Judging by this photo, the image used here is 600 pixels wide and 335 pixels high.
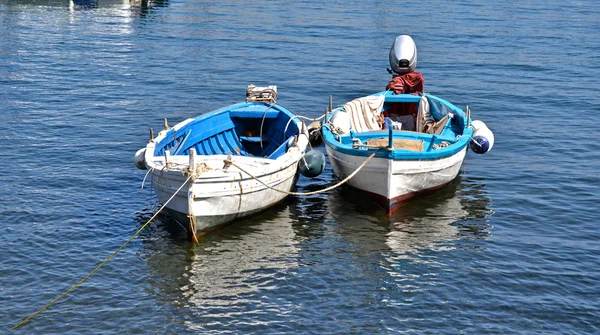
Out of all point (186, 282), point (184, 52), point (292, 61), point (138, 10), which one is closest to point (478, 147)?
point (186, 282)

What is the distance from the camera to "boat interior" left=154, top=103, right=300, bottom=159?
922 inches

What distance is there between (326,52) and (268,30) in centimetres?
783

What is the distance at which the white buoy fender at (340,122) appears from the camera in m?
23.6

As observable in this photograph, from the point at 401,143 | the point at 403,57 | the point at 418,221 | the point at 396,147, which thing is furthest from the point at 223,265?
the point at 403,57

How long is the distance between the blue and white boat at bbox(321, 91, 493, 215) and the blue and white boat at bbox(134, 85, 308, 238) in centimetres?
123

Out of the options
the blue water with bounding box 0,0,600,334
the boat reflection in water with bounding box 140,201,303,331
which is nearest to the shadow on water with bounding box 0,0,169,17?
the blue water with bounding box 0,0,600,334

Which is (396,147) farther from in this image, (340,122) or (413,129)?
(413,129)

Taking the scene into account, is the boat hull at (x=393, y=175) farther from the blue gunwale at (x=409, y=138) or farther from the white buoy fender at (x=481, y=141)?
the white buoy fender at (x=481, y=141)

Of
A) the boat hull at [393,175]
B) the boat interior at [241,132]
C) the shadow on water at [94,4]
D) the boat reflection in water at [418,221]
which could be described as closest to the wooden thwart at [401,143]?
the boat hull at [393,175]

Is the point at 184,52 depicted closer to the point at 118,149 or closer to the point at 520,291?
the point at 118,149

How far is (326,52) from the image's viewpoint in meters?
45.7

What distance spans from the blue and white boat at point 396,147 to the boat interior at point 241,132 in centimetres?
142

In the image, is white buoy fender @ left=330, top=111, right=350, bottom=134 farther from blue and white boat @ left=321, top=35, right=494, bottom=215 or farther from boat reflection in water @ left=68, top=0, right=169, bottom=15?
boat reflection in water @ left=68, top=0, right=169, bottom=15

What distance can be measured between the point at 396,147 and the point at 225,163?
4.59 metres
